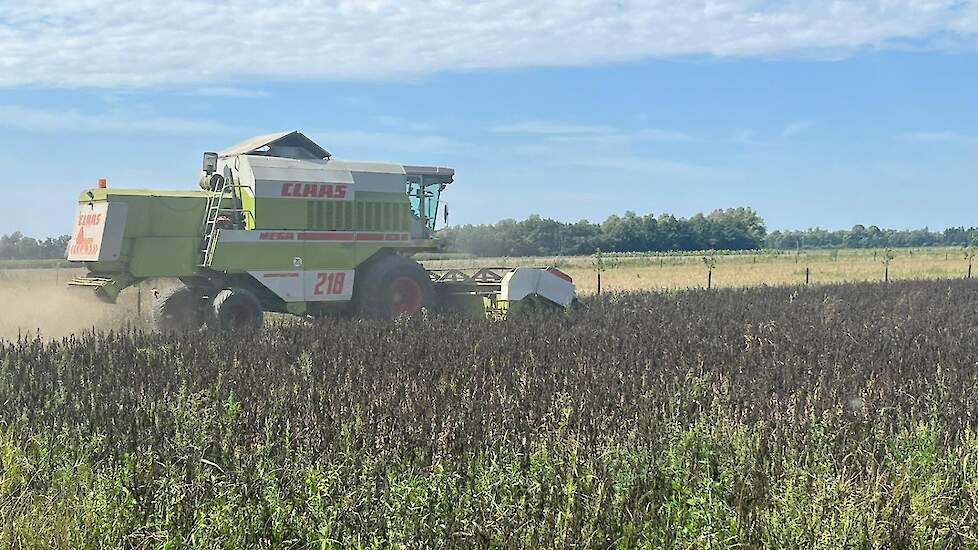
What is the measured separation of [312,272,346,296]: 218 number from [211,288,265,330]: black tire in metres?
1.06

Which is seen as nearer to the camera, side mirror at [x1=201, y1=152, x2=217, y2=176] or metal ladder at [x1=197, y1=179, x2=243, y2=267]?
metal ladder at [x1=197, y1=179, x2=243, y2=267]

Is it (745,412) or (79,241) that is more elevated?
(79,241)

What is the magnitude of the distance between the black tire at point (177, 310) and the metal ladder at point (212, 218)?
1.54ft

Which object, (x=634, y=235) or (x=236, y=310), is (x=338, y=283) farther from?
(x=634, y=235)

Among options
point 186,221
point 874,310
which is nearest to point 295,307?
point 186,221

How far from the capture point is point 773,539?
4.19 metres

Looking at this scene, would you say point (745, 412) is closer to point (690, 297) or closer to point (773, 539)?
point (773, 539)

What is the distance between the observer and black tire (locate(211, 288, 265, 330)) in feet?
41.9

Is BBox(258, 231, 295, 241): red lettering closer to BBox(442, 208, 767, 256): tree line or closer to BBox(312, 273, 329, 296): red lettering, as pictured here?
BBox(312, 273, 329, 296): red lettering

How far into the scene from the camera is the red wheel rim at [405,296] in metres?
14.5

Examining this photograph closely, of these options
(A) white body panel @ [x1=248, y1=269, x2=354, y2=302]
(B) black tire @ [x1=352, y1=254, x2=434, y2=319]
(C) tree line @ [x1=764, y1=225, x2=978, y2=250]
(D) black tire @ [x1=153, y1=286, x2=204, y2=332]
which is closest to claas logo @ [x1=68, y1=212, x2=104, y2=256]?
(D) black tire @ [x1=153, y1=286, x2=204, y2=332]

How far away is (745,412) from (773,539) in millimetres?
2402

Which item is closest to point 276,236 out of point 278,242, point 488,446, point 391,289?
point 278,242

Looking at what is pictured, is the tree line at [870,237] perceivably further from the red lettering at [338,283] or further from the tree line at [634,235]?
the red lettering at [338,283]
